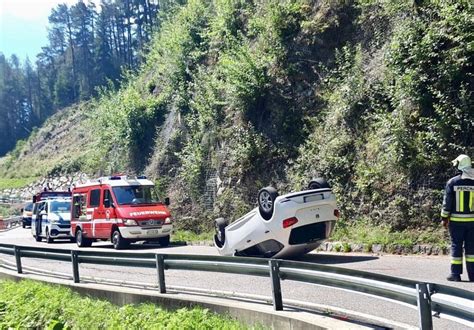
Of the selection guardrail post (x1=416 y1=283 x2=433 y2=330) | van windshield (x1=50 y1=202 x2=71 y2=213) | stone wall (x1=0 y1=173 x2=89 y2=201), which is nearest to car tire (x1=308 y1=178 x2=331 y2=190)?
guardrail post (x1=416 y1=283 x2=433 y2=330)

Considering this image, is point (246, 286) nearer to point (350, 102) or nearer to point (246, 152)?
point (350, 102)

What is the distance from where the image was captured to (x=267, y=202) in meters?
11.2

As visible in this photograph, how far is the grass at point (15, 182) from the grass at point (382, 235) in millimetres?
61305

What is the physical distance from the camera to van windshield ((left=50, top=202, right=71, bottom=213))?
26734mm

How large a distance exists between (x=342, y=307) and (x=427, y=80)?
907 cm

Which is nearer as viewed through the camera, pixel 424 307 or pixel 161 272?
pixel 424 307

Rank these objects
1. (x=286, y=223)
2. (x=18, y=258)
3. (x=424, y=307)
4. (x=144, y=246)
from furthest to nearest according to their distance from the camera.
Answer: (x=144, y=246)
(x=18, y=258)
(x=286, y=223)
(x=424, y=307)

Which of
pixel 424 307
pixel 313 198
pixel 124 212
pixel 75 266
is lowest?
pixel 75 266

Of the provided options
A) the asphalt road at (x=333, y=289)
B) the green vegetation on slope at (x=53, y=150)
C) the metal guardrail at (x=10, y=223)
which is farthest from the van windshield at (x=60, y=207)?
the green vegetation on slope at (x=53, y=150)

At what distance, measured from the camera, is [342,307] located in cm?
689

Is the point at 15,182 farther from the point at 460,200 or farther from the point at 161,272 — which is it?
the point at 460,200

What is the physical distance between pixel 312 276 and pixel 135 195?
1437cm

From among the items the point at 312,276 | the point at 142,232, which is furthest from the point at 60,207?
the point at 312,276

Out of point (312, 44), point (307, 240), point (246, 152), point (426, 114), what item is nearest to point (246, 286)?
point (307, 240)
